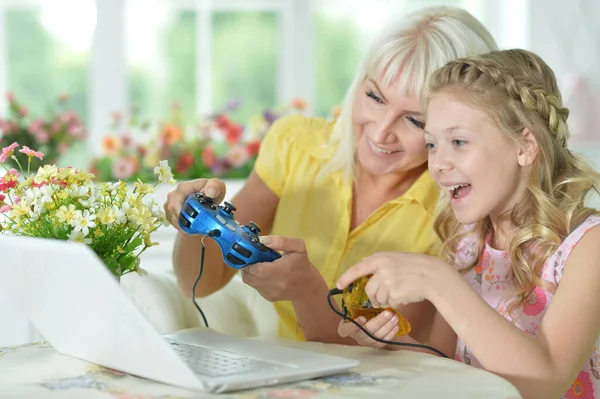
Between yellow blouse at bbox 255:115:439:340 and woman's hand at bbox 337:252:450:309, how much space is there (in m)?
0.56

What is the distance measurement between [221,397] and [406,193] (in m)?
0.96

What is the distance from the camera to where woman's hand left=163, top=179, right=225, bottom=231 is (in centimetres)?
147

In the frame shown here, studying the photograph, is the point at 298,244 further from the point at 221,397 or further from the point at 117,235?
the point at 221,397

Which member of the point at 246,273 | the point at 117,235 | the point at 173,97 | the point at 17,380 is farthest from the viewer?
the point at 173,97

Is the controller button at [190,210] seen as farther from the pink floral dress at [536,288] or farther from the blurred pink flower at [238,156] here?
the blurred pink flower at [238,156]

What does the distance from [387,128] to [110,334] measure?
2.76 ft

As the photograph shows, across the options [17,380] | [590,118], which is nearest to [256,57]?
[590,118]

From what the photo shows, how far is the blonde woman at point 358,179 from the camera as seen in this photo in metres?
1.77

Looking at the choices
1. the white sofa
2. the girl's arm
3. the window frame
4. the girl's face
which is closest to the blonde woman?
the white sofa

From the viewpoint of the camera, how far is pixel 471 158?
4.95 ft

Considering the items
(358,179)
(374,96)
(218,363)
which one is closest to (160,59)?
(358,179)

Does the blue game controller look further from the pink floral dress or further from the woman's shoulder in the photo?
the woman's shoulder

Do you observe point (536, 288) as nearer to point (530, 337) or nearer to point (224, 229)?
point (530, 337)

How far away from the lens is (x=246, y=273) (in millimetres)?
1489
